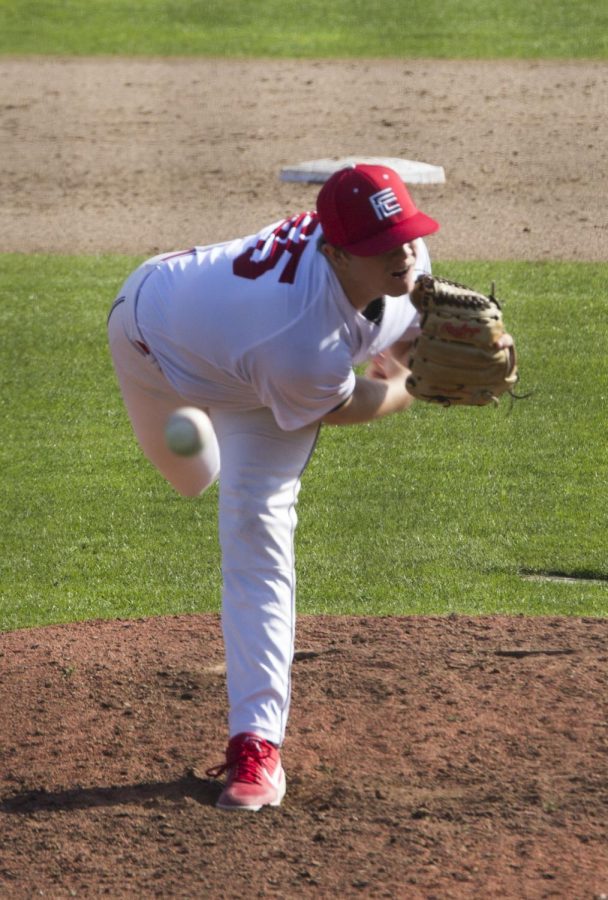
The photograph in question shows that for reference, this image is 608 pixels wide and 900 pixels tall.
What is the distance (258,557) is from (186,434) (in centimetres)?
39

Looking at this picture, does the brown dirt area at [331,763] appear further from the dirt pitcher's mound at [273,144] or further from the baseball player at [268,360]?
the dirt pitcher's mound at [273,144]

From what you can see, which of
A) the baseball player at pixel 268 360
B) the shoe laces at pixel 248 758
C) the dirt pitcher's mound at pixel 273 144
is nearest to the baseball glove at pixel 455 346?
the baseball player at pixel 268 360

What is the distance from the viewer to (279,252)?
3.72 meters

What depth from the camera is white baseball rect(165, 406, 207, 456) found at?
12.1ft

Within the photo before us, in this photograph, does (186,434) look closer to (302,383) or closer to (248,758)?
(302,383)

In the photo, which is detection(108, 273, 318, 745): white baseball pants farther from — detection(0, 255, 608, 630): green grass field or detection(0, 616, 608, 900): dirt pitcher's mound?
detection(0, 255, 608, 630): green grass field

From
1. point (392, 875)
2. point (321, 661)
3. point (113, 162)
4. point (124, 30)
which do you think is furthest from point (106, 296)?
point (124, 30)

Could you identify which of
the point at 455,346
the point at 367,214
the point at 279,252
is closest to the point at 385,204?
the point at 367,214

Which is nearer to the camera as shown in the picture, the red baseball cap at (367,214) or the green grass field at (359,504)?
the red baseball cap at (367,214)

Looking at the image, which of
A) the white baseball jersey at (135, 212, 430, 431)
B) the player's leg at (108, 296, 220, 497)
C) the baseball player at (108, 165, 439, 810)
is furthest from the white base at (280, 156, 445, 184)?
the white baseball jersey at (135, 212, 430, 431)

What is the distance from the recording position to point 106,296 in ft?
29.8

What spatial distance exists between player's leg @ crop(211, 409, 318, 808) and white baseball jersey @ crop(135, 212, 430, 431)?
127 millimetres

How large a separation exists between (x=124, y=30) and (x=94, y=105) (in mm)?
2482

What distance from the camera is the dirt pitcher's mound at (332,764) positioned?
3.53 meters
